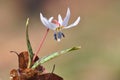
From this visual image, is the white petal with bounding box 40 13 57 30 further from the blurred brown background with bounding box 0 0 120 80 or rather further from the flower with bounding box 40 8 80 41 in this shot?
the blurred brown background with bounding box 0 0 120 80

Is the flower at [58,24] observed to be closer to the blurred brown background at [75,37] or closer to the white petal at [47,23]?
the white petal at [47,23]

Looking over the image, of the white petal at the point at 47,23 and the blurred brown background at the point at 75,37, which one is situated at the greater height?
the blurred brown background at the point at 75,37

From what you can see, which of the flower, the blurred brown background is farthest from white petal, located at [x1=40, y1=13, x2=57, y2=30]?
the blurred brown background

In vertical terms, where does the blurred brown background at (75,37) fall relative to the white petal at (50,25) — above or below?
above

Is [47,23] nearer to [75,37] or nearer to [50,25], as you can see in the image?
[50,25]

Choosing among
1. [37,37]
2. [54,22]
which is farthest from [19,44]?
→ [54,22]

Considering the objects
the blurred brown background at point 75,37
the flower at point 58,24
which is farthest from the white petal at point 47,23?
the blurred brown background at point 75,37

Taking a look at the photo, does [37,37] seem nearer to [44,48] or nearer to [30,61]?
[44,48]

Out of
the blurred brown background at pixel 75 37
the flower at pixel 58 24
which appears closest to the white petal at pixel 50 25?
the flower at pixel 58 24

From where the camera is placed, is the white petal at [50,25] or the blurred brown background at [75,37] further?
the blurred brown background at [75,37]
